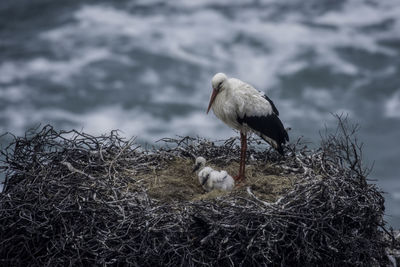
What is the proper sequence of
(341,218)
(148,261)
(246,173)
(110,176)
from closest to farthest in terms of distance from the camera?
(148,261) < (341,218) < (110,176) < (246,173)

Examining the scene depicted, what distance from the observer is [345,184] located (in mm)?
5684

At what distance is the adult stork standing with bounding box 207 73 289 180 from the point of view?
6285 mm

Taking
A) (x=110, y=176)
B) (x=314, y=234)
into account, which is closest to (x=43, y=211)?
(x=110, y=176)

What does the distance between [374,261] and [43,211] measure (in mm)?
2798

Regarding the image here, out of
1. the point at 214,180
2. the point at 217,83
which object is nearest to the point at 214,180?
the point at 214,180

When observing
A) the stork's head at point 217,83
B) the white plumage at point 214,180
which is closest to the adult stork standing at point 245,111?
the stork's head at point 217,83

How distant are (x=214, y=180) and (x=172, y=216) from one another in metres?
0.82

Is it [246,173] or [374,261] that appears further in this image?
[246,173]

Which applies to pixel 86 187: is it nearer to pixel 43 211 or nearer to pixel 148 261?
pixel 43 211

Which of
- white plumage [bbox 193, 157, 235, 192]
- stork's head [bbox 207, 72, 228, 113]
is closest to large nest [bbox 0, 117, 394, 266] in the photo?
white plumage [bbox 193, 157, 235, 192]

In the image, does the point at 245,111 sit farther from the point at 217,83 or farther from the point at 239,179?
the point at 239,179

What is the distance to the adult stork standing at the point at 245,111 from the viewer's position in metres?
6.29

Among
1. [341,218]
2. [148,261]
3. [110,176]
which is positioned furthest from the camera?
[110,176]

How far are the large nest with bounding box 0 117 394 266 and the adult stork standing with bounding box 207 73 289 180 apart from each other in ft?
1.30
